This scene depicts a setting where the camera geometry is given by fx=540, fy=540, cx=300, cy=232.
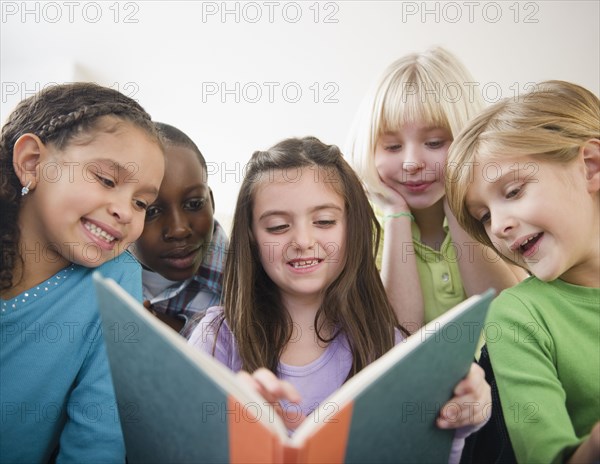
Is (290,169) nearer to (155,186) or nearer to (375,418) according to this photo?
(155,186)

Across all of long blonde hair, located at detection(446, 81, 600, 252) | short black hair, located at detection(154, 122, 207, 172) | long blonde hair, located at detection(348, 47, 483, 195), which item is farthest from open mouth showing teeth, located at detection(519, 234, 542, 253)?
short black hair, located at detection(154, 122, 207, 172)

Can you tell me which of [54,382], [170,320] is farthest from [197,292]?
[54,382]

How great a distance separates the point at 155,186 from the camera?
949mm

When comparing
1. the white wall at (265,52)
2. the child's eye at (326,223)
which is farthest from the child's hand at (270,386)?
the white wall at (265,52)

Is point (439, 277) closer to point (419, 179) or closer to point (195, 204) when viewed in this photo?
point (419, 179)

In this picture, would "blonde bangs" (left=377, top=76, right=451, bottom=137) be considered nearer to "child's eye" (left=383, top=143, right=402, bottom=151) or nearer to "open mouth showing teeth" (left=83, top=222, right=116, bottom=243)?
"child's eye" (left=383, top=143, right=402, bottom=151)

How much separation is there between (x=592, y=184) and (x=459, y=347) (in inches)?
17.8

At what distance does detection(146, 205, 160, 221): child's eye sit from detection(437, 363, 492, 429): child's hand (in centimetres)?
74

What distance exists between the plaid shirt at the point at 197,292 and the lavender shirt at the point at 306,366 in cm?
27

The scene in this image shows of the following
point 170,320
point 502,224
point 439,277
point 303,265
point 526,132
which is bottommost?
point 170,320

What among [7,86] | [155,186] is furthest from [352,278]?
[7,86]

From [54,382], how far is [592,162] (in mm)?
924

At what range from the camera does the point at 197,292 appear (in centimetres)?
128

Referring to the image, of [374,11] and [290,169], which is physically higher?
[374,11]
